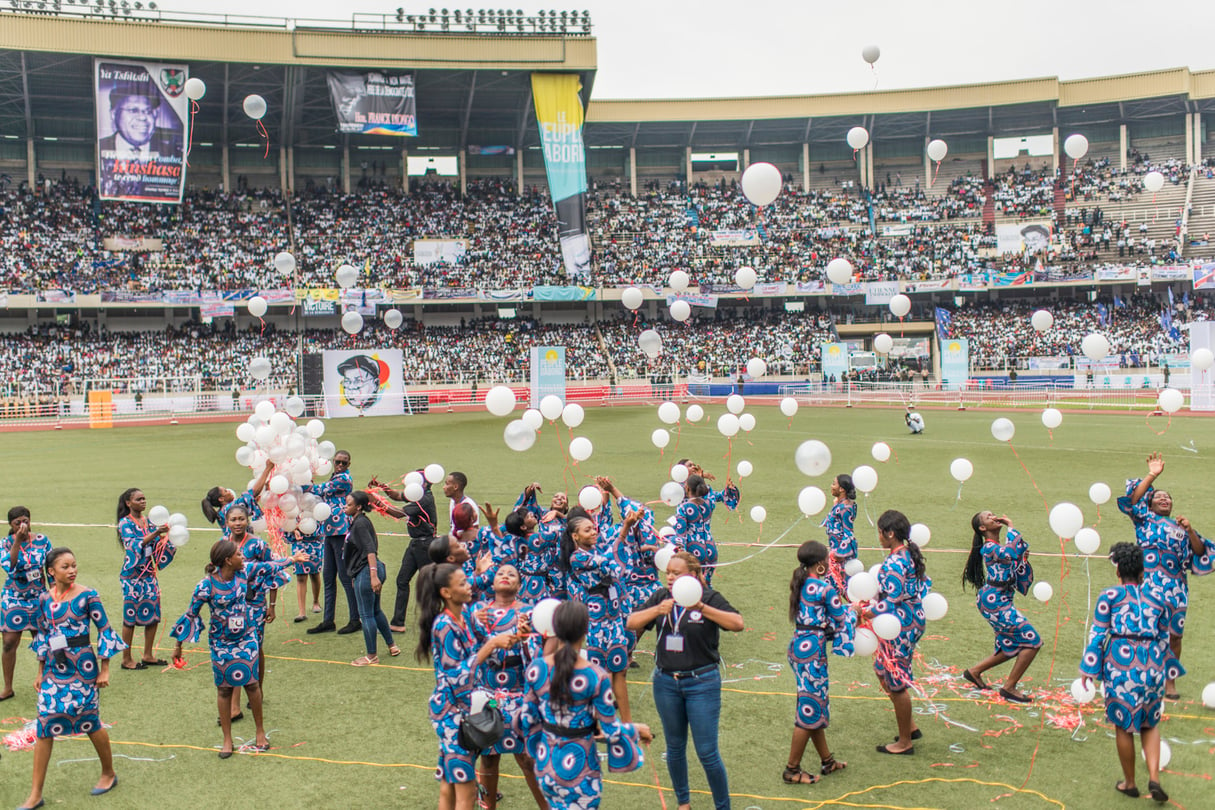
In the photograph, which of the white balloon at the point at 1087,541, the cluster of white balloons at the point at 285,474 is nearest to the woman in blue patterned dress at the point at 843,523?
the white balloon at the point at 1087,541

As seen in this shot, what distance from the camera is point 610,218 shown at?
5769 centimetres

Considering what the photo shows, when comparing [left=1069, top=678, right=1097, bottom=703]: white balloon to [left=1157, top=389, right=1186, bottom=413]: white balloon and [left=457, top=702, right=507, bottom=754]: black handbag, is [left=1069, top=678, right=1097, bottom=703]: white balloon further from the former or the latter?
[left=1157, top=389, right=1186, bottom=413]: white balloon

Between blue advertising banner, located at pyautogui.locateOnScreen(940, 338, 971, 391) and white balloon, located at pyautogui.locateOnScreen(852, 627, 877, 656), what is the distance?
120 ft

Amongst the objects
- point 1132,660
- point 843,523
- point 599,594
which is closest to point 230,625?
point 599,594

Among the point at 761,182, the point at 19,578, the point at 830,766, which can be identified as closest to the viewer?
the point at 830,766

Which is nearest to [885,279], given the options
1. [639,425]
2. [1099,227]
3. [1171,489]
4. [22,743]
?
[1099,227]

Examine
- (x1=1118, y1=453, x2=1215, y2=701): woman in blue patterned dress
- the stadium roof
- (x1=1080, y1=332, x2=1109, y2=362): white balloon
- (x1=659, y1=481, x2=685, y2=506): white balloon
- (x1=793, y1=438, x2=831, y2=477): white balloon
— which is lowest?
(x1=1118, y1=453, x2=1215, y2=701): woman in blue patterned dress

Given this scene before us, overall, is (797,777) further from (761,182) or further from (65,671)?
(761,182)

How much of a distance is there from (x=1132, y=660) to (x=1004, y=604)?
1.79 meters

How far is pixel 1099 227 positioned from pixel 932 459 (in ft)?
125

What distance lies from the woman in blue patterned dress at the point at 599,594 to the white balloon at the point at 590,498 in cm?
45

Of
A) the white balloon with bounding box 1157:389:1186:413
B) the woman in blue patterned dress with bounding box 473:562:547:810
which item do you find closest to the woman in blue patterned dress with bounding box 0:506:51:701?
the woman in blue patterned dress with bounding box 473:562:547:810

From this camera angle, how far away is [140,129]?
3978 cm

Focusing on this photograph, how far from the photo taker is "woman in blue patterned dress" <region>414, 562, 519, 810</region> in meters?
5.00
